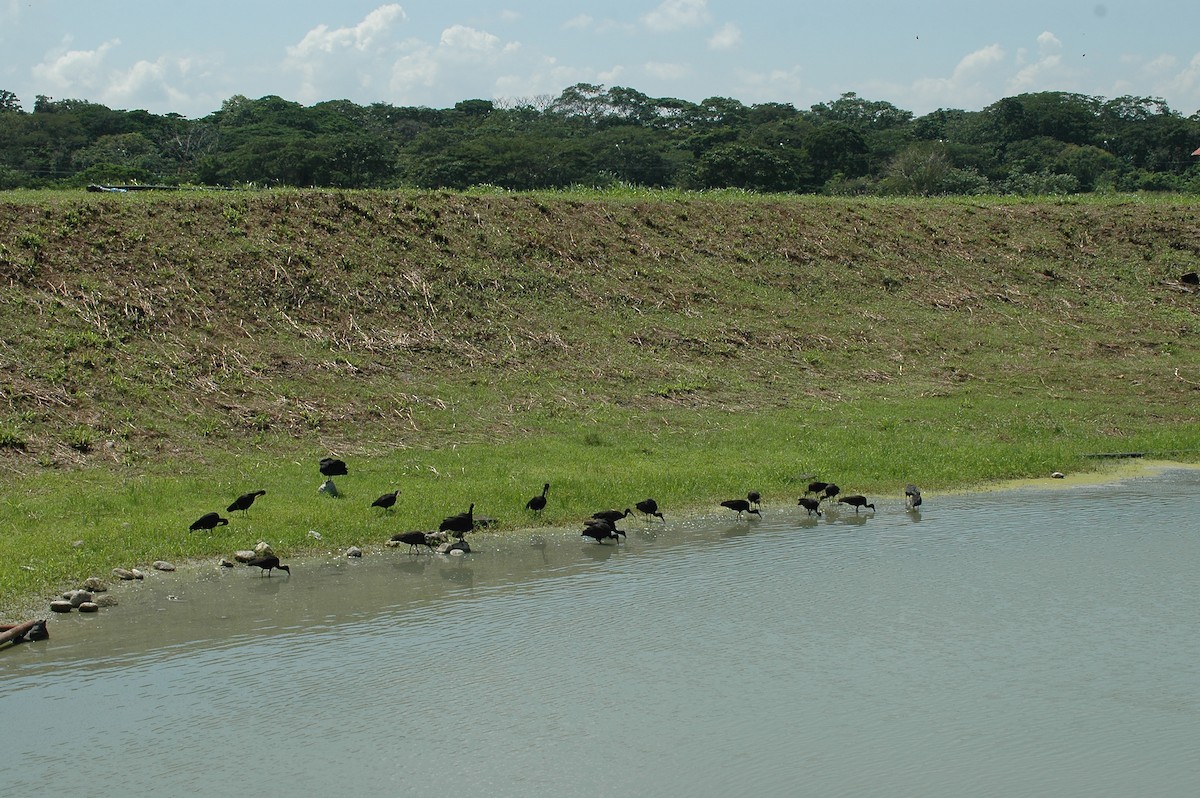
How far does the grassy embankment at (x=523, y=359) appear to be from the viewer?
14688 mm

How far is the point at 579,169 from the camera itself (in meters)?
55.6

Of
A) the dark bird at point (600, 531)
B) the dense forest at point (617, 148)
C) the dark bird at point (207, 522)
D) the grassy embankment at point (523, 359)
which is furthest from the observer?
the dense forest at point (617, 148)

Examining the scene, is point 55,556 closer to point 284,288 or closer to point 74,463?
point 74,463

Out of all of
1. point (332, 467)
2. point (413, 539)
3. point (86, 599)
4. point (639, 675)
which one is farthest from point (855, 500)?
point (86, 599)

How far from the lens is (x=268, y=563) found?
37.8 feet

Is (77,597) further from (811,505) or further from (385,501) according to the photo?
(811,505)

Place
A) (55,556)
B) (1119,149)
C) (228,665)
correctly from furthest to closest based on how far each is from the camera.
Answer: (1119,149), (55,556), (228,665)

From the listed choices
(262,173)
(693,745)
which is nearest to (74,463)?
Result: (693,745)

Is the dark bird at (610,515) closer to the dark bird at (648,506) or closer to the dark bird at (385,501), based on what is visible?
the dark bird at (648,506)

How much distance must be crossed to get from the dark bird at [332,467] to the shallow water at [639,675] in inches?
91.4

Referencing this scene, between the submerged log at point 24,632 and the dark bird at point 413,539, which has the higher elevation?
the submerged log at point 24,632

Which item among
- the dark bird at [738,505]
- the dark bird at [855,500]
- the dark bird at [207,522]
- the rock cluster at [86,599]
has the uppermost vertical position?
the dark bird at [207,522]

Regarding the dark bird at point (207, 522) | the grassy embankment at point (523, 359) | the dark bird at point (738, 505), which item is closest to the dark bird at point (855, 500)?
the grassy embankment at point (523, 359)

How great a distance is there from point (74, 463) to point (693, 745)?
977 cm
